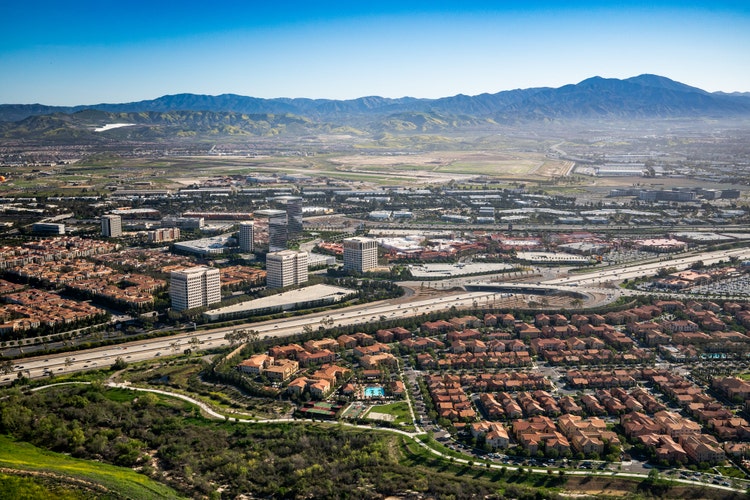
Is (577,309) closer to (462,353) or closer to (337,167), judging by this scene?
(462,353)

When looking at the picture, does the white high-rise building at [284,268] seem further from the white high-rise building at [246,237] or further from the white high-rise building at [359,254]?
the white high-rise building at [246,237]

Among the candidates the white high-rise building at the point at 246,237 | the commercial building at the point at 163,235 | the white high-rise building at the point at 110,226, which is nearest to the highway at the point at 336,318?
the white high-rise building at the point at 246,237

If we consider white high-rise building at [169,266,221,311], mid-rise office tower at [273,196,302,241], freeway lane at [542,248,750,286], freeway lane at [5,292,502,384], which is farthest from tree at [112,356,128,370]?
mid-rise office tower at [273,196,302,241]

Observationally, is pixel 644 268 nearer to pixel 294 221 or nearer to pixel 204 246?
pixel 294 221

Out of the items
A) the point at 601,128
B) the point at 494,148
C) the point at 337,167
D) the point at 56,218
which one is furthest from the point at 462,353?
the point at 601,128

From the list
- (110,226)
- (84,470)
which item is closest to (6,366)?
(84,470)

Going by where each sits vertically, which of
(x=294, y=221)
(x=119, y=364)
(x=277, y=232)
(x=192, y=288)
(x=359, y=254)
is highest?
(x=277, y=232)
